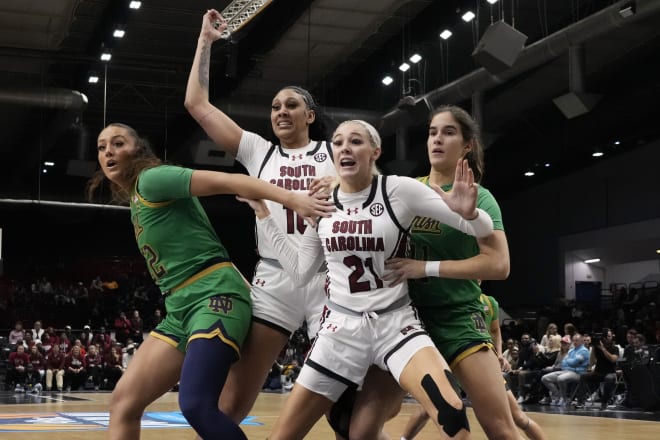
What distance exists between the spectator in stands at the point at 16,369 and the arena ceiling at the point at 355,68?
476 centimetres

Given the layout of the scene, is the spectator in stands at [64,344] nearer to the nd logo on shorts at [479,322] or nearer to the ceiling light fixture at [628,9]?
the ceiling light fixture at [628,9]

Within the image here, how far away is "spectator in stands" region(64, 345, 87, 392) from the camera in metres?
21.1

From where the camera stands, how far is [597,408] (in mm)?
14070

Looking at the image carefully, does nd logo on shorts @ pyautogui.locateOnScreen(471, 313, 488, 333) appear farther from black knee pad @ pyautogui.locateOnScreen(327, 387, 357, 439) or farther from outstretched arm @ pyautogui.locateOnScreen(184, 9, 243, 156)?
outstretched arm @ pyautogui.locateOnScreen(184, 9, 243, 156)

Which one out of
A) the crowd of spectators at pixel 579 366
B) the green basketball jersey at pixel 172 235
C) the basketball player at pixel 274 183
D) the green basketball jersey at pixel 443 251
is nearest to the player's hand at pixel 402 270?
the green basketball jersey at pixel 443 251

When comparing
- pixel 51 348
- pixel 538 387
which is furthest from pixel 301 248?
pixel 51 348

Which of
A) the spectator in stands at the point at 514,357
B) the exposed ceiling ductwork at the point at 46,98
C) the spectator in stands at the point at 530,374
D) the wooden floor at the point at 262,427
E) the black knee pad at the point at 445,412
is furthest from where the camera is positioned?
the exposed ceiling ductwork at the point at 46,98

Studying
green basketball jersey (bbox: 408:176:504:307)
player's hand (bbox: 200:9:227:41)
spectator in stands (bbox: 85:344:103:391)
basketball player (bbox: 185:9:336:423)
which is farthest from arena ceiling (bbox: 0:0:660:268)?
green basketball jersey (bbox: 408:176:504:307)

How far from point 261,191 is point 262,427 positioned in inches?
240

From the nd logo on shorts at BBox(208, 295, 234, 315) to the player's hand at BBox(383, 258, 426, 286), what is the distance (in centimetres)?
74

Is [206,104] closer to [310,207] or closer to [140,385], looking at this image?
[310,207]

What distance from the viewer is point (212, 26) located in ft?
15.5

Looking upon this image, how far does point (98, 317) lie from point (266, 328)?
994 inches

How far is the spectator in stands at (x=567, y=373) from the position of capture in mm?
14781
